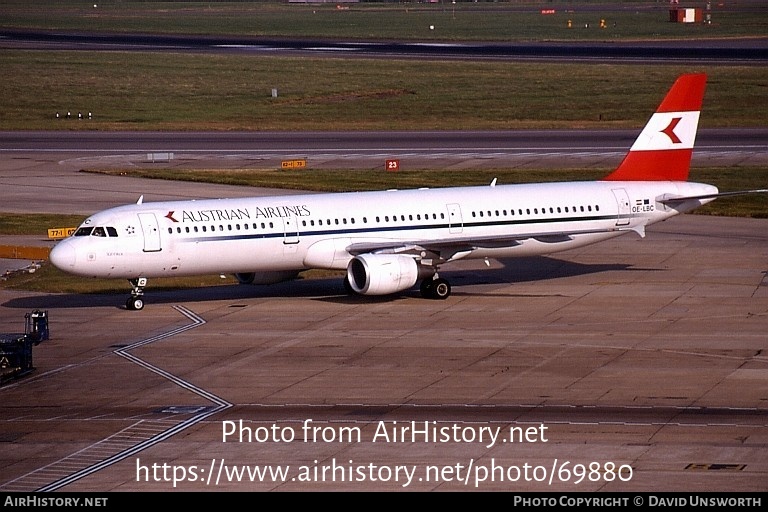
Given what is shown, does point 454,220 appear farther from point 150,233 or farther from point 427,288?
point 150,233

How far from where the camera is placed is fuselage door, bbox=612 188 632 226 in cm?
5475

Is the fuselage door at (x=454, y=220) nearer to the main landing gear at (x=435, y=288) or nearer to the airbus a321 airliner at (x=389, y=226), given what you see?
the airbus a321 airliner at (x=389, y=226)

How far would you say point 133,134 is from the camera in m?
112

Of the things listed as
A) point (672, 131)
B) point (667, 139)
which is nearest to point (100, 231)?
point (667, 139)

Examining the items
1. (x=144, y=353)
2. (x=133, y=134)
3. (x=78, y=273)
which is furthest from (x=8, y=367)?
(x=133, y=134)

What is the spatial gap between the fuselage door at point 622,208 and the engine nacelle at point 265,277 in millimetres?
12850

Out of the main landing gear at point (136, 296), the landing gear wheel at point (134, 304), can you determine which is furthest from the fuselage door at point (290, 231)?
the landing gear wheel at point (134, 304)

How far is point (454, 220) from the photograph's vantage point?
172 ft

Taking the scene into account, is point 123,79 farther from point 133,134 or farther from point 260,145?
point 260,145

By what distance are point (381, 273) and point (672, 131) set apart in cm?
1489

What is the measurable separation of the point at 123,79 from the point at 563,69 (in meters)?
45.3

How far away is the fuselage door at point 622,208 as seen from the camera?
54.8 metres

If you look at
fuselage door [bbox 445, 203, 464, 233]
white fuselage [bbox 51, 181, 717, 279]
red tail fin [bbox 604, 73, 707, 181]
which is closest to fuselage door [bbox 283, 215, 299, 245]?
white fuselage [bbox 51, 181, 717, 279]

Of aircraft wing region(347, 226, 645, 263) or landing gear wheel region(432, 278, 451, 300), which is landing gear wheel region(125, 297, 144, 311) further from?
landing gear wheel region(432, 278, 451, 300)
